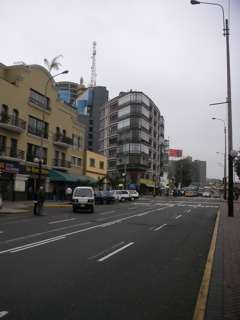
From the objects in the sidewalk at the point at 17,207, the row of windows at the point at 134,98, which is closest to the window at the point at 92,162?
the sidewalk at the point at 17,207

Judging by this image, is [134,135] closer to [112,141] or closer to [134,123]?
[134,123]

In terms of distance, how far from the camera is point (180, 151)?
120500 millimetres

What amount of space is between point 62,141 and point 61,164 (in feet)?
10.0

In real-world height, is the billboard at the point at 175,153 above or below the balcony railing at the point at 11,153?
above

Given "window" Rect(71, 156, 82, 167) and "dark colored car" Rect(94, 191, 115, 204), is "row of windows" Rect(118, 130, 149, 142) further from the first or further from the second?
"dark colored car" Rect(94, 191, 115, 204)

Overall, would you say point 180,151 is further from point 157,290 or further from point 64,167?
point 157,290

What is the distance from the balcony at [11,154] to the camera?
96.5 feet

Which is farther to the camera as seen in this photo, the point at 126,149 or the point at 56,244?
the point at 126,149

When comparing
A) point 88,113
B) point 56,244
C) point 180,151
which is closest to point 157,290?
point 56,244

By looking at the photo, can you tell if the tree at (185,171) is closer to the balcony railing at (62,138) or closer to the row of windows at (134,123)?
the row of windows at (134,123)

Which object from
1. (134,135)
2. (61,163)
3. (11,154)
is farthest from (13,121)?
(134,135)

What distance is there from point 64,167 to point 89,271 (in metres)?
34.5

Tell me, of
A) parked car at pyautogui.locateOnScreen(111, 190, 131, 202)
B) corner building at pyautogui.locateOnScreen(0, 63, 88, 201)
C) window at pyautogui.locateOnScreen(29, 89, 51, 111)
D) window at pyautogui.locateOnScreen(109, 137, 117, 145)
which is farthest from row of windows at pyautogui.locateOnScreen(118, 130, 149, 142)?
window at pyautogui.locateOnScreen(29, 89, 51, 111)

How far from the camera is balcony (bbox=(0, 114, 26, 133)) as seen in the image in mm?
29352
